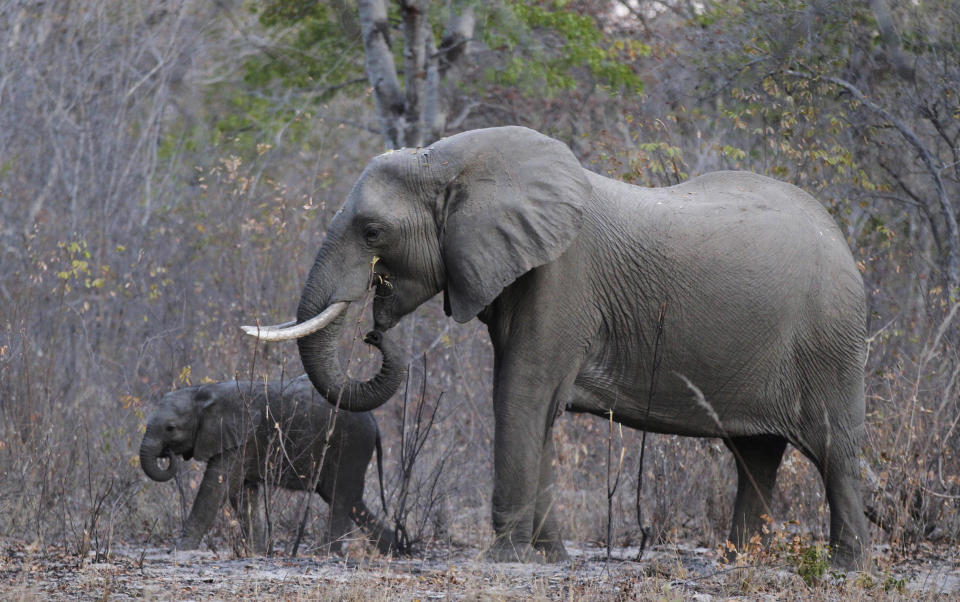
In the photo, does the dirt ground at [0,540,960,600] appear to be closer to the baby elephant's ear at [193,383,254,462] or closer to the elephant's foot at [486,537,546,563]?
the elephant's foot at [486,537,546,563]

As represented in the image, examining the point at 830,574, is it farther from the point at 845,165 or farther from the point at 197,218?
the point at 197,218

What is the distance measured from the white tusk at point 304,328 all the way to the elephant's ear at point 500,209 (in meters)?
0.61

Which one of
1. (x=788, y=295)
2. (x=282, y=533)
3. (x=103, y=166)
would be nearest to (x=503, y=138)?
(x=788, y=295)

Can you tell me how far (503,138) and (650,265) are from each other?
1.03m

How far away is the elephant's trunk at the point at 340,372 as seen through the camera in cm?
683

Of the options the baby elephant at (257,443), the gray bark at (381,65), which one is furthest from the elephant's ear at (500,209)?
the gray bark at (381,65)

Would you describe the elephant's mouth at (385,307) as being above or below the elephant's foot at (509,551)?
above

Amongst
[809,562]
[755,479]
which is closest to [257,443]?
[755,479]

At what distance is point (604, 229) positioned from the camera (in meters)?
7.07

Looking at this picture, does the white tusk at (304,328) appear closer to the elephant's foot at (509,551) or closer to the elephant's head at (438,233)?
the elephant's head at (438,233)

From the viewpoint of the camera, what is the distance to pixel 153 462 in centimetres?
838

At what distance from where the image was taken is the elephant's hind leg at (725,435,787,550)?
25.4 feet

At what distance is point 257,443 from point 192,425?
0.59m

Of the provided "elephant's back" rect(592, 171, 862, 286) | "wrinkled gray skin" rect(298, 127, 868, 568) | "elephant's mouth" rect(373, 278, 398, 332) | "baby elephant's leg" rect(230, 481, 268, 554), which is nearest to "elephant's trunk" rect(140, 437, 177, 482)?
"baby elephant's leg" rect(230, 481, 268, 554)
